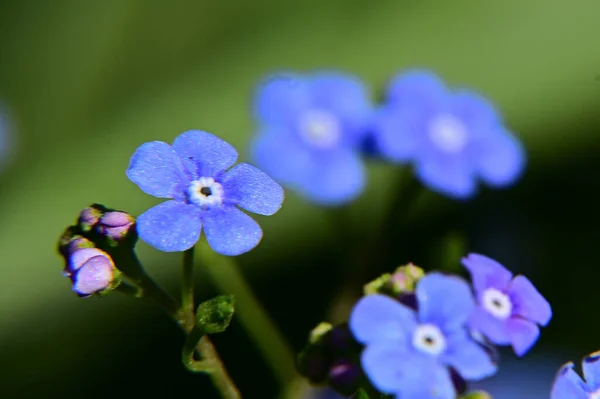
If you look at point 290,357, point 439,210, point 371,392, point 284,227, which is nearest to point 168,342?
point 284,227

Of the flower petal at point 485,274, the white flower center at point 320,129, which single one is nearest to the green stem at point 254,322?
the white flower center at point 320,129

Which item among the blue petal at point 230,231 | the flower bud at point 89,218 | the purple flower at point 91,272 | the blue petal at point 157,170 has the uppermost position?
the blue petal at point 157,170

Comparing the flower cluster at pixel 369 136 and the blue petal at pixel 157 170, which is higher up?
the blue petal at pixel 157 170

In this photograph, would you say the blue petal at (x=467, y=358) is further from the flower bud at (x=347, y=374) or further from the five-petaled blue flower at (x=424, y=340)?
the flower bud at (x=347, y=374)

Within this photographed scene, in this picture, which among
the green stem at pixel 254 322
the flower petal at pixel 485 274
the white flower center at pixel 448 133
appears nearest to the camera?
the flower petal at pixel 485 274

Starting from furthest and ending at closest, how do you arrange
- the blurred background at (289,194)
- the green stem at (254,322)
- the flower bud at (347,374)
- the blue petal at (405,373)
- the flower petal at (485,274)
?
the blurred background at (289,194) → the green stem at (254,322) → the flower bud at (347,374) → the flower petal at (485,274) → the blue petal at (405,373)

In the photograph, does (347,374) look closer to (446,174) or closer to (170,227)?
(170,227)

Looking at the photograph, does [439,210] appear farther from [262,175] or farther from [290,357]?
[262,175]
